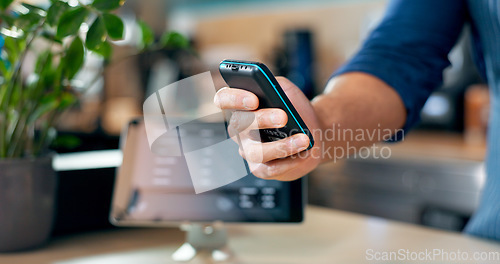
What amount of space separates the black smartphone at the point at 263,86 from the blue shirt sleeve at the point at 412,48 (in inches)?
10.2

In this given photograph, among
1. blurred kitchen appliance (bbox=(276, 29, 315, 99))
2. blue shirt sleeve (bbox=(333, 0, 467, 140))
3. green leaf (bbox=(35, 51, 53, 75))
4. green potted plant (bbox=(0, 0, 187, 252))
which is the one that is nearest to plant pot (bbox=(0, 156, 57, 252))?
green potted plant (bbox=(0, 0, 187, 252))

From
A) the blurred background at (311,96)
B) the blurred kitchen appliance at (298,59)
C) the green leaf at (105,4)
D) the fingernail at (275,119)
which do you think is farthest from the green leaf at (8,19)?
the blurred kitchen appliance at (298,59)

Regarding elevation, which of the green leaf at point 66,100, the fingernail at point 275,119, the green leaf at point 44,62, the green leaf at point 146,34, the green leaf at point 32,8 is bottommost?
the green leaf at point 66,100

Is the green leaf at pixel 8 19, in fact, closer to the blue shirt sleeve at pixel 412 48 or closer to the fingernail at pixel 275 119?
the fingernail at pixel 275 119

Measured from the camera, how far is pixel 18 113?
684mm

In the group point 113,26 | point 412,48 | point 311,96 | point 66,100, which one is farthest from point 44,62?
point 311,96

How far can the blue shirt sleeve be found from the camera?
0.76 m

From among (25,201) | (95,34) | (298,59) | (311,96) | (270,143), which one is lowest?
(311,96)

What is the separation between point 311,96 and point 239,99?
2.22m

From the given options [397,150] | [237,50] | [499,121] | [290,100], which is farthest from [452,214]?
[237,50]

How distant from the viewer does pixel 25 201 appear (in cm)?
68

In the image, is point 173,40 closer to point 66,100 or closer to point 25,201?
point 66,100

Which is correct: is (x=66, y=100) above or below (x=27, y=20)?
below

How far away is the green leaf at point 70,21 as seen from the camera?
0.57 meters
